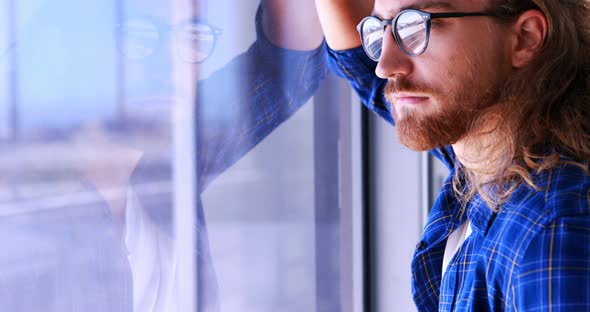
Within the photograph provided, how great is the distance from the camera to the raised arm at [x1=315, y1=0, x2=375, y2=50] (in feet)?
5.04

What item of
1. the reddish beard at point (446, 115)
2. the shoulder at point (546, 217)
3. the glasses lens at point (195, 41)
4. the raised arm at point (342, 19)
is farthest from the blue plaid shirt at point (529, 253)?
the glasses lens at point (195, 41)

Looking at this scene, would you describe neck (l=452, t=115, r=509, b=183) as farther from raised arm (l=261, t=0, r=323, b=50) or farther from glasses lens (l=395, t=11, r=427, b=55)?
raised arm (l=261, t=0, r=323, b=50)

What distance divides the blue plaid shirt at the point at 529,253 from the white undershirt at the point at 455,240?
36mm

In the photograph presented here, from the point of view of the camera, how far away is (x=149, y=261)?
133 centimetres

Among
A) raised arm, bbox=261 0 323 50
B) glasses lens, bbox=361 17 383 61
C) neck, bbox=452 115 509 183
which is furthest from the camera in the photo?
raised arm, bbox=261 0 323 50

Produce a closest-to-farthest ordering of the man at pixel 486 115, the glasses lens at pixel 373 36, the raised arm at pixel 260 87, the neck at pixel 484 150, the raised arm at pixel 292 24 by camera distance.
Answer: the man at pixel 486 115 → the neck at pixel 484 150 → the glasses lens at pixel 373 36 → the raised arm at pixel 260 87 → the raised arm at pixel 292 24

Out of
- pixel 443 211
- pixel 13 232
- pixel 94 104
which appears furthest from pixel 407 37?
pixel 13 232

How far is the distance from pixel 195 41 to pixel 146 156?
267 mm

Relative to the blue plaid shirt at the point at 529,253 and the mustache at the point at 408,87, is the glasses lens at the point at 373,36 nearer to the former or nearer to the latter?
the mustache at the point at 408,87

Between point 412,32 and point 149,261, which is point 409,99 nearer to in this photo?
point 412,32

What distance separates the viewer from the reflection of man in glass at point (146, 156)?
Answer: 113 cm

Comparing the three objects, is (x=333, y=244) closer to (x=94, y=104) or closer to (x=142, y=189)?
(x=142, y=189)

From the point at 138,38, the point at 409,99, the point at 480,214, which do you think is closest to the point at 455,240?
the point at 480,214

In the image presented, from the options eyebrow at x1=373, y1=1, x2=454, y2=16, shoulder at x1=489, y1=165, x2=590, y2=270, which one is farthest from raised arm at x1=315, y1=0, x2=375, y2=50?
shoulder at x1=489, y1=165, x2=590, y2=270
